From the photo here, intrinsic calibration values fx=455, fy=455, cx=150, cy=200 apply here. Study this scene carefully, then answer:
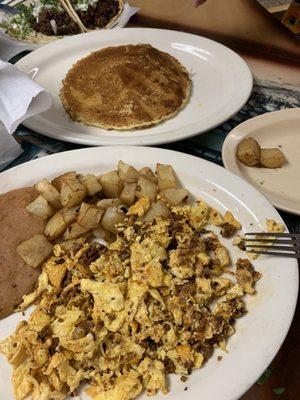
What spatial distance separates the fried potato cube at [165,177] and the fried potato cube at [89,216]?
0.88 feet

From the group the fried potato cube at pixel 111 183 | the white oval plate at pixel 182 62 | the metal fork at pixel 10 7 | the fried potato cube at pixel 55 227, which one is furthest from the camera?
the metal fork at pixel 10 7

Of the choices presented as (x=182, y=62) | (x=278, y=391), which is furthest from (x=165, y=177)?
(x=182, y=62)

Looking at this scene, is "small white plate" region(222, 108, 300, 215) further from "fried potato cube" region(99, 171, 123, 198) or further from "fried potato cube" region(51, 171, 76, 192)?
"fried potato cube" region(51, 171, 76, 192)

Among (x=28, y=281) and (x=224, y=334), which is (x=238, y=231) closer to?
(x=224, y=334)

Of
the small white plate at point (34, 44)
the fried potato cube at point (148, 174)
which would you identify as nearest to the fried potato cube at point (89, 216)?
the fried potato cube at point (148, 174)

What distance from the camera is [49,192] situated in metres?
1.67

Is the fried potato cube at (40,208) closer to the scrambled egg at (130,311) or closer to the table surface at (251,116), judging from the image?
the scrambled egg at (130,311)

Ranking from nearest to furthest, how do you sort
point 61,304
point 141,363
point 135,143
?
point 141,363
point 61,304
point 135,143

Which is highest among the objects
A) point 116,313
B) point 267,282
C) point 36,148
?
point 36,148

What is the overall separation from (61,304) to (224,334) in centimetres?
51

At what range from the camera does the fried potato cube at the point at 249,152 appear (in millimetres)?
1879

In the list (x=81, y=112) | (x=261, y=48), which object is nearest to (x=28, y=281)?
(x=81, y=112)

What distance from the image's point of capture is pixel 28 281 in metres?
A: 1.51

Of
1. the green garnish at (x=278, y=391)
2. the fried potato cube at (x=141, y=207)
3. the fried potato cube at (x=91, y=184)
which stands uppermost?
the fried potato cube at (x=91, y=184)
